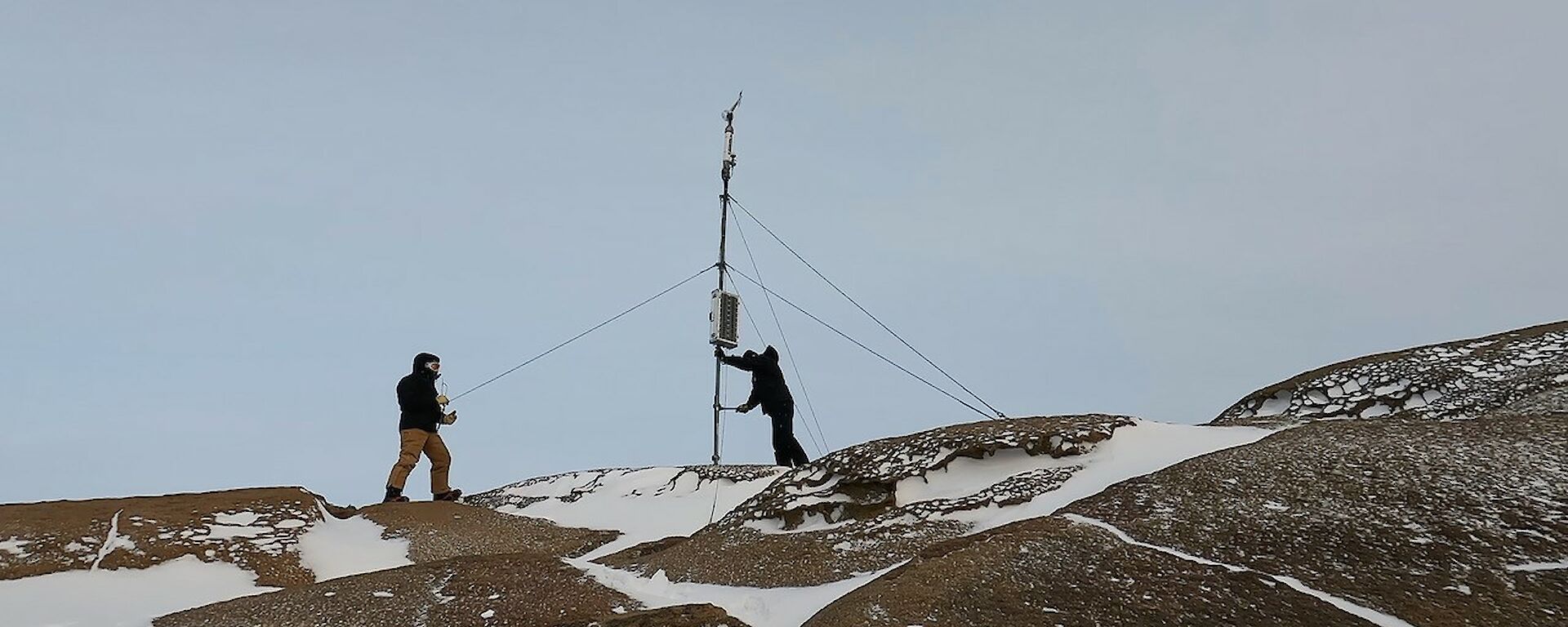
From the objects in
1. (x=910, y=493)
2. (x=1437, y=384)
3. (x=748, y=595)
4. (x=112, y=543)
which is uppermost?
(x=1437, y=384)

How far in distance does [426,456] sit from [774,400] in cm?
738

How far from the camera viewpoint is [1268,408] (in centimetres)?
2158

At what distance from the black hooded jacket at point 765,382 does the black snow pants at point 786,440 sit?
0.07 metres

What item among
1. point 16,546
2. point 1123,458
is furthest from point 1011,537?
point 16,546

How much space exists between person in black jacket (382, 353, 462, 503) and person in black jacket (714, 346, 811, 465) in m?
6.08

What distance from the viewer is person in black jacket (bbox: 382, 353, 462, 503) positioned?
23.0 m

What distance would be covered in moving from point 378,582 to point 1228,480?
410 inches

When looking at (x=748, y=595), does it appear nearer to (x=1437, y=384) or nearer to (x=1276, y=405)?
(x=1276, y=405)

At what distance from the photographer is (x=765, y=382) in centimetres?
2469

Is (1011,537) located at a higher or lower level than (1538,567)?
higher

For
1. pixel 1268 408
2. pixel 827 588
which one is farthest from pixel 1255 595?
pixel 1268 408

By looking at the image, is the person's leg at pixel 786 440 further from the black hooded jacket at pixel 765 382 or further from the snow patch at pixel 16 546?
the snow patch at pixel 16 546

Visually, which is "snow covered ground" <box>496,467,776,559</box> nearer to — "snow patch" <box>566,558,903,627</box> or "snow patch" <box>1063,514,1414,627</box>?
"snow patch" <box>566,558,903,627</box>

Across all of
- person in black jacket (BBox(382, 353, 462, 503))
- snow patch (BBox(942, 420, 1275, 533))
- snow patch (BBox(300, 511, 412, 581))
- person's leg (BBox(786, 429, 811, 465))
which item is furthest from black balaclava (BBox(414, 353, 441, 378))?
snow patch (BBox(942, 420, 1275, 533))
